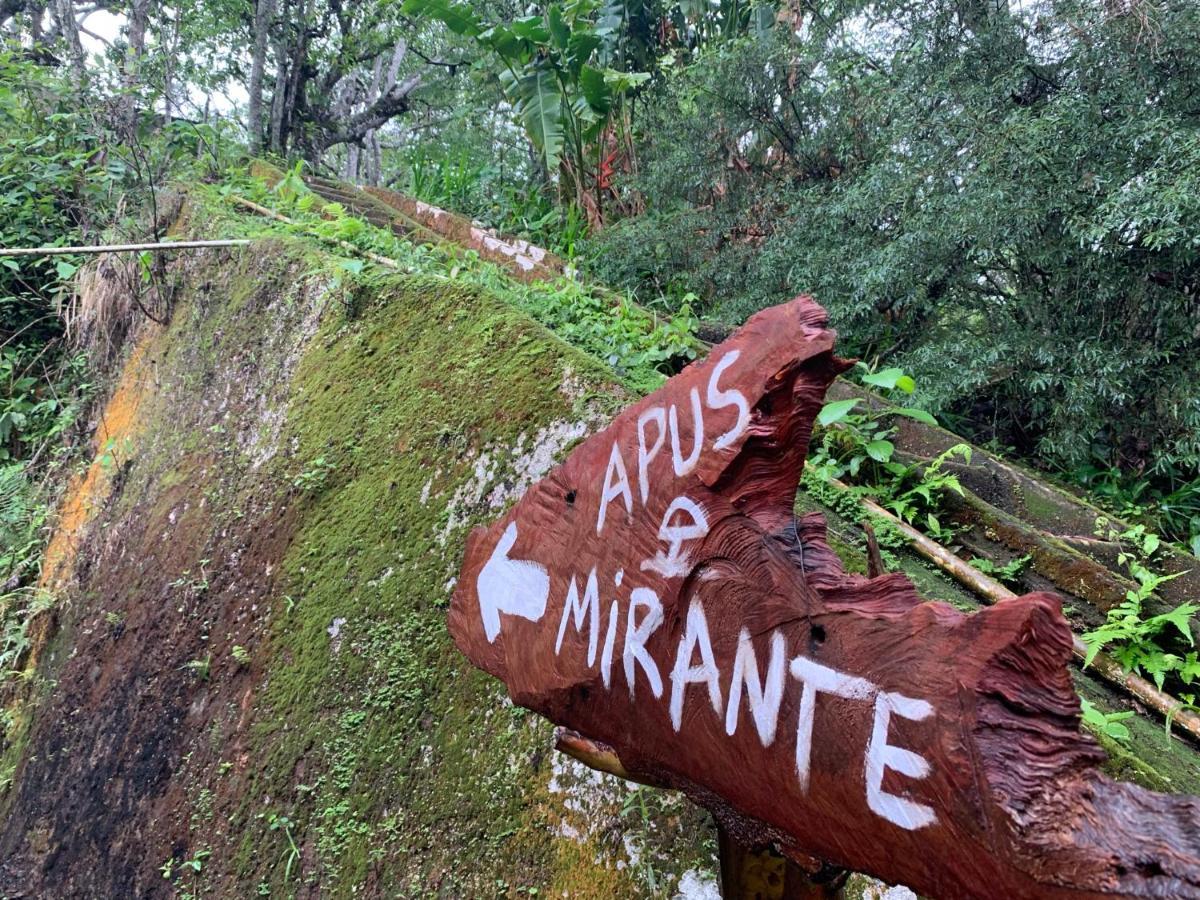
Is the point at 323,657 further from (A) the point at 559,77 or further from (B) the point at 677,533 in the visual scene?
(A) the point at 559,77

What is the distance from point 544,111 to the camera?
22.8 ft

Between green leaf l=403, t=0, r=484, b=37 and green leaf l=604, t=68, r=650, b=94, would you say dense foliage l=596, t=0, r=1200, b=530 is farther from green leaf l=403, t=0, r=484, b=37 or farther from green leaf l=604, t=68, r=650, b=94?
green leaf l=403, t=0, r=484, b=37

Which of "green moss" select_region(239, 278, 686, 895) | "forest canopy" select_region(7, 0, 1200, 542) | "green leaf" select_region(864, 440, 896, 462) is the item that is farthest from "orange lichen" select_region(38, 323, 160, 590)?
"green leaf" select_region(864, 440, 896, 462)

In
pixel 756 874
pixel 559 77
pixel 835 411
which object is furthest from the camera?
pixel 559 77

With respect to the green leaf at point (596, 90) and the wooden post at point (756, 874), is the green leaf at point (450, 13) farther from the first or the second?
the wooden post at point (756, 874)

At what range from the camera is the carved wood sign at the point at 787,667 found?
0.67 metres

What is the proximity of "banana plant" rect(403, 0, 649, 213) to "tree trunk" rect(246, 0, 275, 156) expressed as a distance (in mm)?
2145

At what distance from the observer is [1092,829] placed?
65 centimetres

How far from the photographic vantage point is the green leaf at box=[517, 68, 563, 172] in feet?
22.7

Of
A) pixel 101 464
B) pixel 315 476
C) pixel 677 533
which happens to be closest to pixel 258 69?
pixel 101 464

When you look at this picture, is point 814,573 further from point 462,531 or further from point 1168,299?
point 1168,299

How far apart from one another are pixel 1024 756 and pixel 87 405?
6460 mm

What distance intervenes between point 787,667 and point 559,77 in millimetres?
6993

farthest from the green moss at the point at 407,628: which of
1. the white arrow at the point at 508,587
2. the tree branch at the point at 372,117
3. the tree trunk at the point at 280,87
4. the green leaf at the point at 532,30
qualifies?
the tree branch at the point at 372,117
